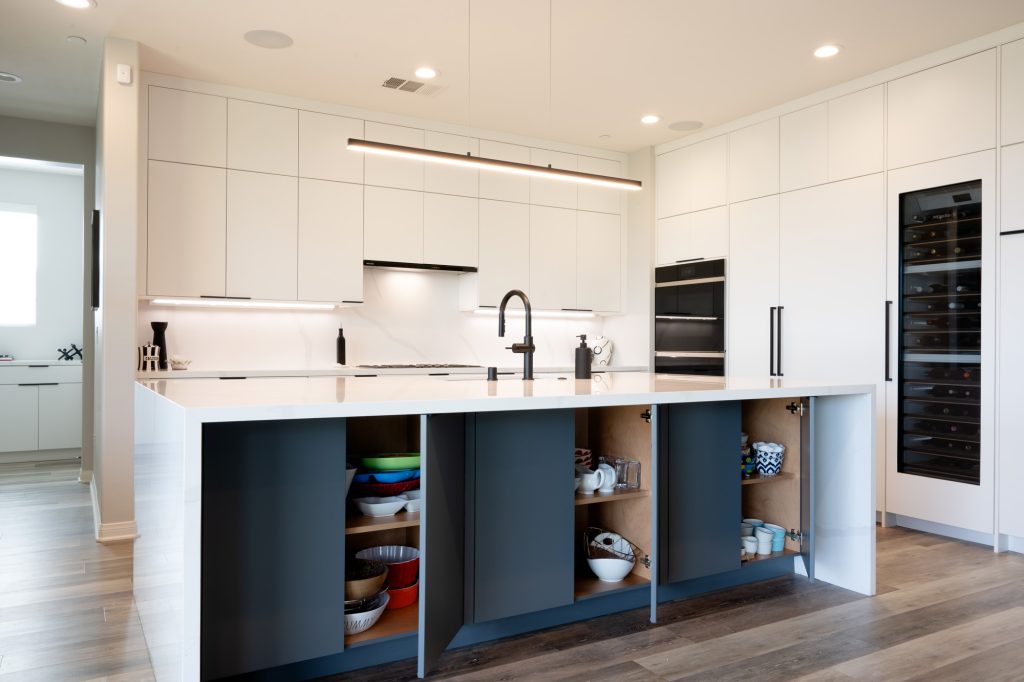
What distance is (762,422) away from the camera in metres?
3.20

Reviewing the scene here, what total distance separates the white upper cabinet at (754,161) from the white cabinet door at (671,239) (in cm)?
52

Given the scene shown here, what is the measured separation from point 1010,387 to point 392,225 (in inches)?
152

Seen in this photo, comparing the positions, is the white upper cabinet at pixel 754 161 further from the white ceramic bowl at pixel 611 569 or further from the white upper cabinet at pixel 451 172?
the white ceramic bowl at pixel 611 569

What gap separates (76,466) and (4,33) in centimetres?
381

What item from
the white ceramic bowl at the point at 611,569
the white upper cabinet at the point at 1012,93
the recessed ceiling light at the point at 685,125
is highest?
the recessed ceiling light at the point at 685,125

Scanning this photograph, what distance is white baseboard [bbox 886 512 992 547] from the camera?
Result: 12.2 feet

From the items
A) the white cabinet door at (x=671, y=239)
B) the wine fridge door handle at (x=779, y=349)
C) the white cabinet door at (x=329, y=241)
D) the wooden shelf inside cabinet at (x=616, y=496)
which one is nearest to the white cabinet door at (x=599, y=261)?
the white cabinet door at (x=671, y=239)

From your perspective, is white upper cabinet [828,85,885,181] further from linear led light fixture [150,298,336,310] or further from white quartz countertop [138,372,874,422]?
linear led light fixture [150,298,336,310]

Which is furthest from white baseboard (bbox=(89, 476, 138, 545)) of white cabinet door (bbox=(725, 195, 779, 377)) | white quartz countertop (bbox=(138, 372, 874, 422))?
white cabinet door (bbox=(725, 195, 779, 377))

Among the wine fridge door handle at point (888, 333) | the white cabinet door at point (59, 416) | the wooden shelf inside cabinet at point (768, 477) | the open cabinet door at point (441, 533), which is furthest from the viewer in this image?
the white cabinet door at point (59, 416)

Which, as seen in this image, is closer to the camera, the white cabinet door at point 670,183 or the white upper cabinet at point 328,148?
the white upper cabinet at point 328,148

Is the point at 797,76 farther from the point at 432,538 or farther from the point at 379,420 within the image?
the point at 432,538

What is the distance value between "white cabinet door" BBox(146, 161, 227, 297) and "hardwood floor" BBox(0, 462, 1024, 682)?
1.73m

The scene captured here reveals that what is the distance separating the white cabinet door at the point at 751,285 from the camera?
16.1 ft
